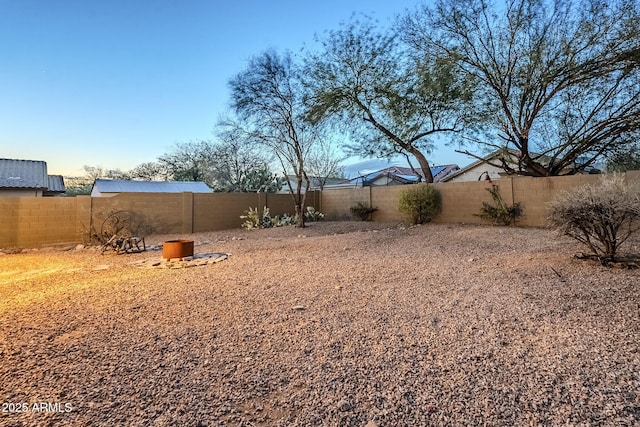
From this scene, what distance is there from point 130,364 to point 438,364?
1949mm

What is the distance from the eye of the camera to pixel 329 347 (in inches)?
90.7

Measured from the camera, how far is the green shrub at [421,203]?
10.3 meters

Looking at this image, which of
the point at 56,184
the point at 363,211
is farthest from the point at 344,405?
the point at 56,184

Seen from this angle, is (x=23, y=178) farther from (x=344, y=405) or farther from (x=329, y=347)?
(x=344, y=405)

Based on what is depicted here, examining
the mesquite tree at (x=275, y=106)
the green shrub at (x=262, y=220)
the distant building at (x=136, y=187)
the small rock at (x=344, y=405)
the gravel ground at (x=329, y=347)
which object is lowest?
the small rock at (x=344, y=405)

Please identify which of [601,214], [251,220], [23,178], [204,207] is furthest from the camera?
[23,178]

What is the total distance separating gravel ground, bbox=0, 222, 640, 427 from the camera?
1607mm

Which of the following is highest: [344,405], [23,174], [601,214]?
[23,174]

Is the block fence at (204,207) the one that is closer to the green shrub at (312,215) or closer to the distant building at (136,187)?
the green shrub at (312,215)

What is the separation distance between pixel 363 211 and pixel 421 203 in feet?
9.09

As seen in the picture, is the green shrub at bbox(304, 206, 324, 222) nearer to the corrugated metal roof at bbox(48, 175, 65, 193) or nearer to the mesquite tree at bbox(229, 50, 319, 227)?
the mesquite tree at bbox(229, 50, 319, 227)

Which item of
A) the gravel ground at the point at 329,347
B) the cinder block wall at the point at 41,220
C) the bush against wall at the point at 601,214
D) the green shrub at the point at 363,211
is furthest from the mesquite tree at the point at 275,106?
the bush against wall at the point at 601,214

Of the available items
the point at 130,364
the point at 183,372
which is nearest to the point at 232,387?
the point at 183,372

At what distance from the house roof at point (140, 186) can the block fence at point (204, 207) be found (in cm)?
843
